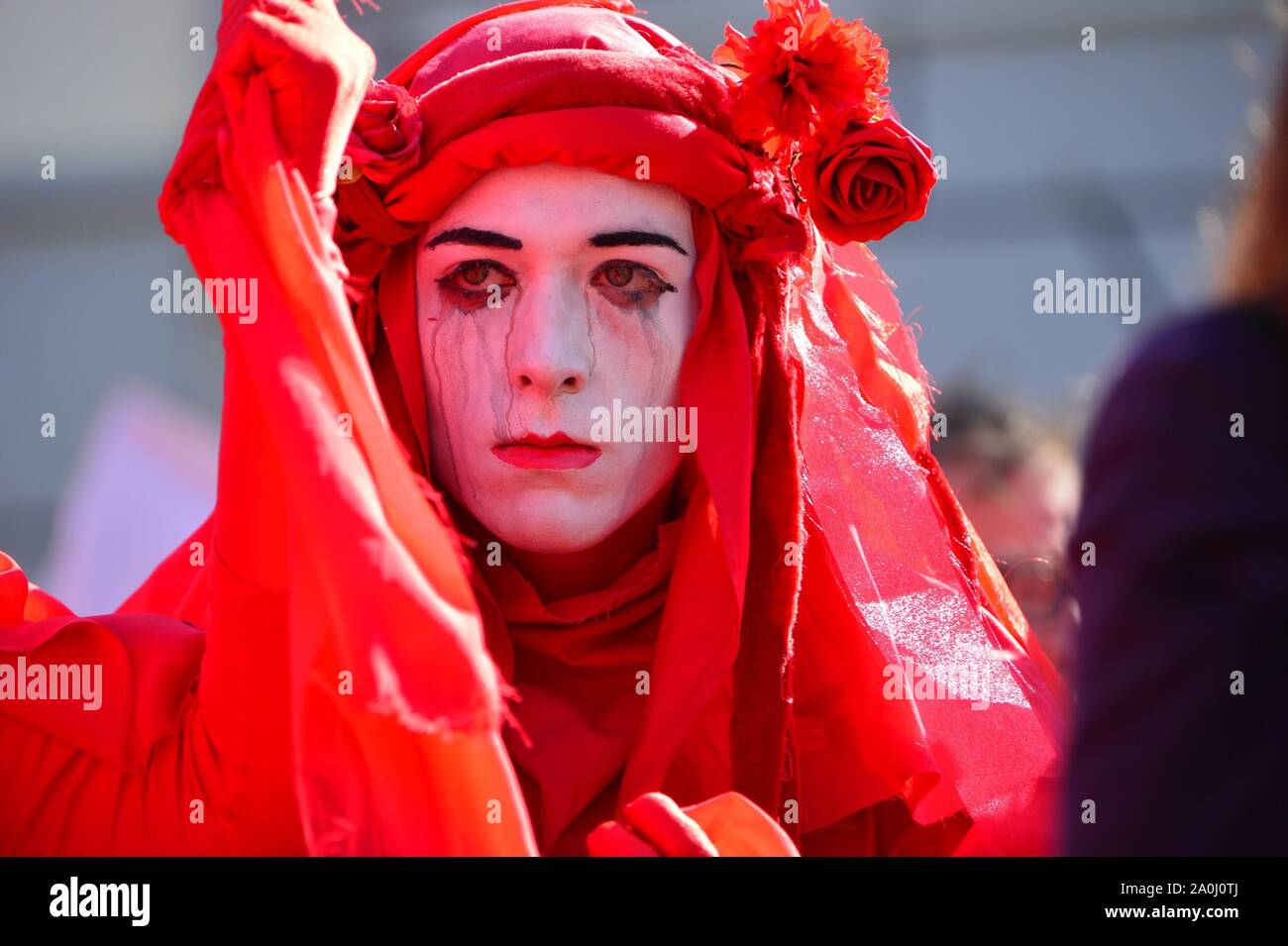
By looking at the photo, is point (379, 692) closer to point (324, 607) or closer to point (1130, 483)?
point (324, 607)

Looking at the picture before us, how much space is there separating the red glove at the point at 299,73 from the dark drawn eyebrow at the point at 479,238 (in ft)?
1.40

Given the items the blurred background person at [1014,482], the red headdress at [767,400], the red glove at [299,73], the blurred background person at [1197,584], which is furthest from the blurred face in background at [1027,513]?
the blurred background person at [1197,584]

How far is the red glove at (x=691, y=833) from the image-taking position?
1.83 m

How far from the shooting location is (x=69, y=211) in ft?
22.2

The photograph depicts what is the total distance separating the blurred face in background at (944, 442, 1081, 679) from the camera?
10.8ft

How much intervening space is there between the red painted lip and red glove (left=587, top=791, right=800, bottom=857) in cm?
55

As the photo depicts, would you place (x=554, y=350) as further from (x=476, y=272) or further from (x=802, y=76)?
(x=802, y=76)

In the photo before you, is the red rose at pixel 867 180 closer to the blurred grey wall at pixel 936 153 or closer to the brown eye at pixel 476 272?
the brown eye at pixel 476 272

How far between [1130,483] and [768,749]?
3.88 feet

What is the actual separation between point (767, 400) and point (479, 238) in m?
0.45

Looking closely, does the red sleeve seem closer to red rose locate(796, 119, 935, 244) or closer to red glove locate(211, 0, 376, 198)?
red glove locate(211, 0, 376, 198)

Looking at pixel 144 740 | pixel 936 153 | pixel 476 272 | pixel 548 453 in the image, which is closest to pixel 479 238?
pixel 476 272

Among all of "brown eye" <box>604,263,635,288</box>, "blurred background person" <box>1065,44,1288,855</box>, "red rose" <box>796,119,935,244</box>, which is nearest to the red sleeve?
"brown eye" <box>604,263,635,288</box>

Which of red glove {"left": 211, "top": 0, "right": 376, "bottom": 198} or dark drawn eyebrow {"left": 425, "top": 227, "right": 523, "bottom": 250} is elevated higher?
red glove {"left": 211, "top": 0, "right": 376, "bottom": 198}
